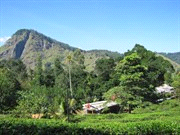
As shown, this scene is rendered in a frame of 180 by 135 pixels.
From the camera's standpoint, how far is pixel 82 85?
63.8 m

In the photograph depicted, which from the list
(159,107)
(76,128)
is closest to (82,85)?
(159,107)

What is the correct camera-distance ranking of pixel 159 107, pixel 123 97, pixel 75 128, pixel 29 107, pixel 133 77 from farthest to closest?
pixel 159 107 → pixel 133 77 → pixel 123 97 → pixel 29 107 → pixel 75 128

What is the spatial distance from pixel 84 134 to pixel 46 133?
7.25ft

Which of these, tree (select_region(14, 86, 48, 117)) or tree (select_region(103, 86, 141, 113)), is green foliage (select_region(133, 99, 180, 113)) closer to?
tree (select_region(103, 86, 141, 113))

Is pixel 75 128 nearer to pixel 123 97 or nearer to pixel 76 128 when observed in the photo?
pixel 76 128

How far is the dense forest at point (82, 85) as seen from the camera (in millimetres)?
35969

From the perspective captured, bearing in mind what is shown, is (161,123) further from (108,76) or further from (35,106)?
(108,76)

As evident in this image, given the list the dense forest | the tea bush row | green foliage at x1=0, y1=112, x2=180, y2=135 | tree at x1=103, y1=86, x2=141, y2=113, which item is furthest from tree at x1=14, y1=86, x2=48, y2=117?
the tea bush row

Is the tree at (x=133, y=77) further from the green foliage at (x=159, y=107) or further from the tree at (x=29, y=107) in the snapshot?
the tree at (x=29, y=107)

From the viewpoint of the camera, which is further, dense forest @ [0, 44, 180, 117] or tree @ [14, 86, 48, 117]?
dense forest @ [0, 44, 180, 117]

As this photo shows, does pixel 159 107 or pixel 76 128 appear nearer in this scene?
pixel 76 128

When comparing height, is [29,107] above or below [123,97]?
below

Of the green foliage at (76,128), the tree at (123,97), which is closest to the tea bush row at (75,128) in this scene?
the green foliage at (76,128)

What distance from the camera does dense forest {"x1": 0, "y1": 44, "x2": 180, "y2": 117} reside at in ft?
118
